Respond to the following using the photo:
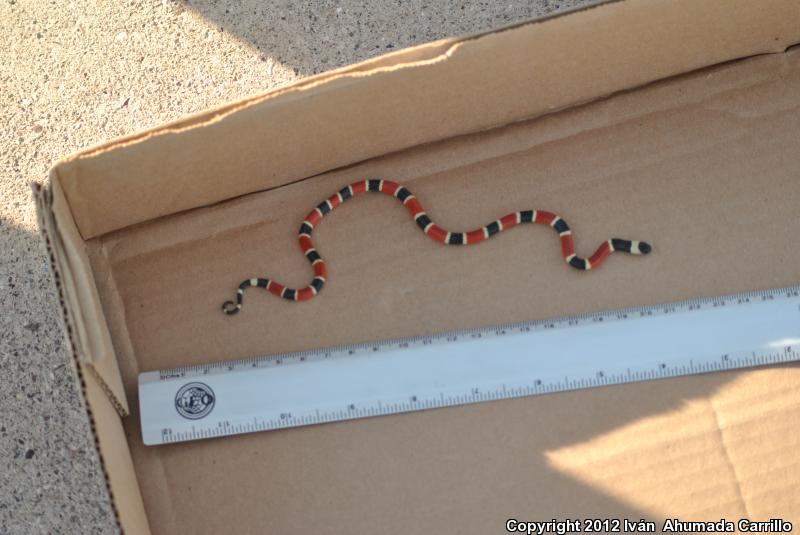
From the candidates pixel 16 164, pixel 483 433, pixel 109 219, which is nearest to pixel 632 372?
pixel 483 433

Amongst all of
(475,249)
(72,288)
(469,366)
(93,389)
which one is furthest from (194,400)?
(475,249)

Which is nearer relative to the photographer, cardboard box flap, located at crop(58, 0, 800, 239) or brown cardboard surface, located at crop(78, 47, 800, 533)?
cardboard box flap, located at crop(58, 0, 800, 239)

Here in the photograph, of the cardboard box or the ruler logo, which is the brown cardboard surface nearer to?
the cardboard box

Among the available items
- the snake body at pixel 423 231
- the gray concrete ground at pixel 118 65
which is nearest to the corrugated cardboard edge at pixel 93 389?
the snake body at pixel 423 231

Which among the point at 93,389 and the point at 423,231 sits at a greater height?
the point at 423,231

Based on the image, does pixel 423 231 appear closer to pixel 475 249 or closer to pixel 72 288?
pixel 475 249

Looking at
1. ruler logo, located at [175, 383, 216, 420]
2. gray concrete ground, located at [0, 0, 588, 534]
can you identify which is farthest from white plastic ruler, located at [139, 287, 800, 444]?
gray concrete ground, located at [0, 0, 588, 534]
